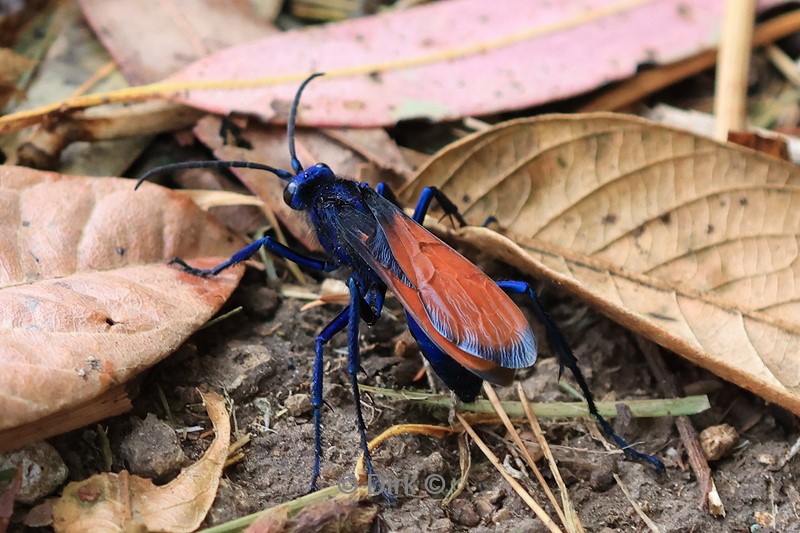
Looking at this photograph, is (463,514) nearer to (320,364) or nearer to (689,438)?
(320,364)

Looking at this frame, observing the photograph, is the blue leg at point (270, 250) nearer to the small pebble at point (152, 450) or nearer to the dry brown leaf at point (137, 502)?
the small pebble at point (152, 450)

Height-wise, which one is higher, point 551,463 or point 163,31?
point 163,31

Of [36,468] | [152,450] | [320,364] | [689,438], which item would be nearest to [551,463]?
[689,438]

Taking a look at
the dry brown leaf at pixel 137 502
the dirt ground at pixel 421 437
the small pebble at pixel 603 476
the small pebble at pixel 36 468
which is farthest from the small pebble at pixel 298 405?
the small pebble at pixel 603 476

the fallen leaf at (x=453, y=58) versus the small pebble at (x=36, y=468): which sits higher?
Answer: the fallen leaf at (x=453, y=58)

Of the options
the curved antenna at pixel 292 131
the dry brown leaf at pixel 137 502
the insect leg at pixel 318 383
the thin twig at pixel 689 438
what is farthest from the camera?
the curved antenna at pixel 292 131

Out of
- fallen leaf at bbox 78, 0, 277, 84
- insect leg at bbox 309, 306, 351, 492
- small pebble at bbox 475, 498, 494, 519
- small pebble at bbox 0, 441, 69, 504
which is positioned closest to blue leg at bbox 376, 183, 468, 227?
insect leg at bbox 309, 306, 351, 492

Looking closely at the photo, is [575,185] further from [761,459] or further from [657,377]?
[761,459]
